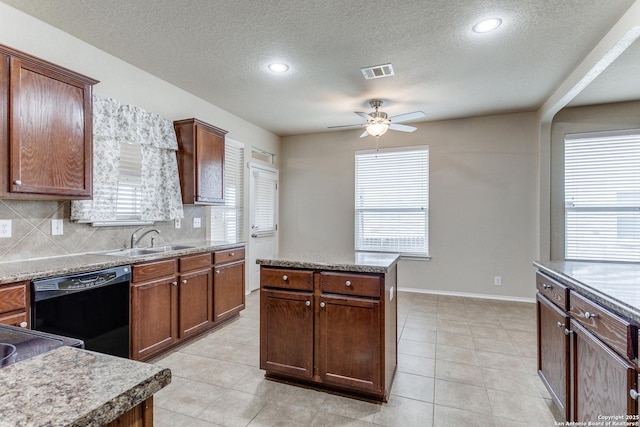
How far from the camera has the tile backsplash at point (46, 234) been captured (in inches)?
92.1

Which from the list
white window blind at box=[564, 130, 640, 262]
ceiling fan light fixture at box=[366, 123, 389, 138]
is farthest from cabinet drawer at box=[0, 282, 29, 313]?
white window blind at box=[564, 130, 640, 262]

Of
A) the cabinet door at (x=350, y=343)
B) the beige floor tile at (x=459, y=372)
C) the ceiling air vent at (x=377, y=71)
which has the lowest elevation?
the beige floor tile at (x=459, y=372)

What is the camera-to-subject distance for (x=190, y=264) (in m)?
3.11

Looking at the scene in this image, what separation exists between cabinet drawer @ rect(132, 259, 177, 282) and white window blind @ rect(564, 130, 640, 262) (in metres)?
4.96

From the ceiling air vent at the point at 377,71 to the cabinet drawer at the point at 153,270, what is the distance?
263 centimetres

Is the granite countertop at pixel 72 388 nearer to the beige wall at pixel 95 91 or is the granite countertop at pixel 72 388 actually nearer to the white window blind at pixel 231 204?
the beige wall at pixel 95 91

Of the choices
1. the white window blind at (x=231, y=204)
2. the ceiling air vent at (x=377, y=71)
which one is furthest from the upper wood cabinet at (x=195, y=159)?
the ceiling air vent at (x=377, y=71)

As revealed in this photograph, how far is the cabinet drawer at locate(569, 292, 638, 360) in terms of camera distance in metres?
1.27

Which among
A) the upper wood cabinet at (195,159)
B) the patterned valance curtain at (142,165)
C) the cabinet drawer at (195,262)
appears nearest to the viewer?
the patterned valance curtain at (142,165)

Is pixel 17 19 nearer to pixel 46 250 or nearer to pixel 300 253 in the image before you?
pixel 46 250

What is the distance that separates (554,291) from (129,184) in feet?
11.7

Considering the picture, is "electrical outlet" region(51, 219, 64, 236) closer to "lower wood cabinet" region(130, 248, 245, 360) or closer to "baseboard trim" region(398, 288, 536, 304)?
"lower wood cabinet" region(130, 248, 245, 360)

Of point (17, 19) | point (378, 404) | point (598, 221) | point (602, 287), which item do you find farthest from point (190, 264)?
point (598, 221)

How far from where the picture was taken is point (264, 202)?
5617 millimetres
